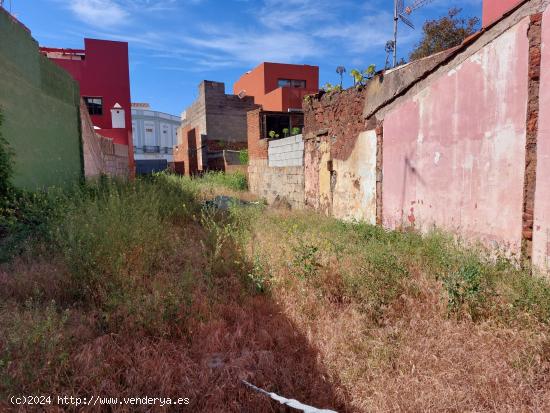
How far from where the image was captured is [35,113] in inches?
234

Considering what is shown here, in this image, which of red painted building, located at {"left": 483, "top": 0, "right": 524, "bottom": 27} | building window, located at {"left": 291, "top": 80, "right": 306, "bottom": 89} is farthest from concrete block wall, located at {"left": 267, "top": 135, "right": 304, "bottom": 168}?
building window, located at {"left": 291, "top": 80, "right": 306, "bottom": 89}

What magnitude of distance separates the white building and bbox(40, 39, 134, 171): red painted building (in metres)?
23.0

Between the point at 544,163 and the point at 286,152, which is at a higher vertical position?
the point at 286,152

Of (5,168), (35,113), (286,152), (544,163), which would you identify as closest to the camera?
(544,163)

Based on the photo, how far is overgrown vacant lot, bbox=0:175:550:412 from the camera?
2014 millimetres

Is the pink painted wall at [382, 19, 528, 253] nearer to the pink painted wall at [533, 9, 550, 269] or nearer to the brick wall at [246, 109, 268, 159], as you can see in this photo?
the pink painted wall at [533, 9, 550, 269]

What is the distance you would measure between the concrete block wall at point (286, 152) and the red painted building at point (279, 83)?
31.1ft

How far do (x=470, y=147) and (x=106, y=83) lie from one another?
13517 mm

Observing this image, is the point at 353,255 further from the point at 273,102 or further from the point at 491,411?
the point at 273,102

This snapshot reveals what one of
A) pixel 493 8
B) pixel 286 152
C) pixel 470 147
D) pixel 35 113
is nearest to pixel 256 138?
pixel 286 152

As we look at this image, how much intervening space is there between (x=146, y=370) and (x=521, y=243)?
3.52 metres

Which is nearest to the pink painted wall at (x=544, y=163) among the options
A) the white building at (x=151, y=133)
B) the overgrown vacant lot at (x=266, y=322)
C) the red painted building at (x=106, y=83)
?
the overgrown vacant lot at (x=266, y=322)

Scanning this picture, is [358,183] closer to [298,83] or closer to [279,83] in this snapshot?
[279,83]

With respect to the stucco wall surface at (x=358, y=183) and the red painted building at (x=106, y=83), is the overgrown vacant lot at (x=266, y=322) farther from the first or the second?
the red painted building at (x=106, y=83)
